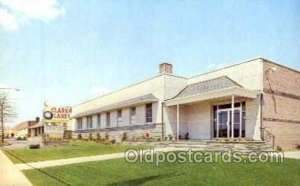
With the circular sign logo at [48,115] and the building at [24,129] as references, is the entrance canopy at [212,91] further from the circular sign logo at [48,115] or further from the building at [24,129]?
the building at [24,129]

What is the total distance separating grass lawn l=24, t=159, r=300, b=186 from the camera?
8.15 meters

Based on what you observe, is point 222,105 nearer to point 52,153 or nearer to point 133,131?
point 133,131

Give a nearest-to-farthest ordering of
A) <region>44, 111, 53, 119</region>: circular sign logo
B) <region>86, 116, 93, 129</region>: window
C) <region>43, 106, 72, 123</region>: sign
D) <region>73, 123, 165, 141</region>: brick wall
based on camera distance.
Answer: <region>73, 123, 165, 141</region>: brick wall < <region>44, 111, 53, 119</region>: circular sign logo < <region>43, 106, 72, 123</region>: sign < <region>86, 116, 93, 129</region>: window

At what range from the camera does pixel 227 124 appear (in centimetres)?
1744

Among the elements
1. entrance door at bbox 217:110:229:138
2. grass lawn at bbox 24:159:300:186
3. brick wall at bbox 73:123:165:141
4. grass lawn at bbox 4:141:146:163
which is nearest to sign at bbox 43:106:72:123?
brick wall at bbox 73:123:165:141

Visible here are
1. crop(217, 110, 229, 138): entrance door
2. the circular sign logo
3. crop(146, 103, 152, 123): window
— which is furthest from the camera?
the circular sign logo

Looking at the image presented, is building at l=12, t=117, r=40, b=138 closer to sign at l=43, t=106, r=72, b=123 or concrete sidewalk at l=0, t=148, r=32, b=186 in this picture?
sign at l=43, t=106, r=72, b=123

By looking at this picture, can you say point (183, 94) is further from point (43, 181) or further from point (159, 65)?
point (43, 181)

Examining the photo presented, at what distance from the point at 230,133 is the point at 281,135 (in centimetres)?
235

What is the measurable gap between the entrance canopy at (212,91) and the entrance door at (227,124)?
1253 mm

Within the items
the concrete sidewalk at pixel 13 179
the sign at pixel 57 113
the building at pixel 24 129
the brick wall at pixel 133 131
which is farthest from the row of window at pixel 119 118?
the building at pixel 24 129

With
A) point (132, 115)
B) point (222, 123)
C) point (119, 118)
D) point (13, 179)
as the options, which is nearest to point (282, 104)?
point (222, 123)

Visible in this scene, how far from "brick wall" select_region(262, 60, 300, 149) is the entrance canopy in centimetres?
106

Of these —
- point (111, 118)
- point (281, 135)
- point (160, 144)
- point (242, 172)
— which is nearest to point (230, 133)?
point (281, 135)
